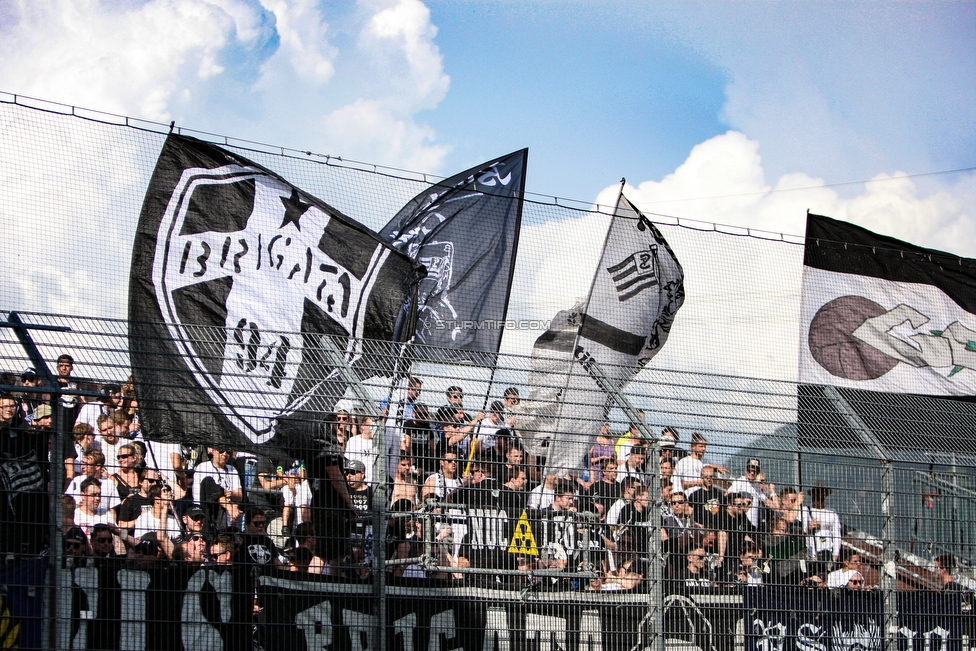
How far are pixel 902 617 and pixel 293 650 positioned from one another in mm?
4470

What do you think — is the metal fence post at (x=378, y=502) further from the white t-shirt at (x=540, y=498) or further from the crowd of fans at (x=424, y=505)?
the white t-shirt at (x=540, y=498)

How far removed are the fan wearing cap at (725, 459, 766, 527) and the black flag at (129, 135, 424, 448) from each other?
2681 mm

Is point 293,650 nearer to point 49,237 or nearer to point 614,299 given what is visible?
point 49,237

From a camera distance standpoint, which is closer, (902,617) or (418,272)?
(902,617)

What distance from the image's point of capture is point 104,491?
5711 mm

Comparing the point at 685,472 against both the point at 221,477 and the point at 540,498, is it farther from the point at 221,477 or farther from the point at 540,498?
the point at 221,477

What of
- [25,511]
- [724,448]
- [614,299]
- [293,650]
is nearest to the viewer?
[25,511]

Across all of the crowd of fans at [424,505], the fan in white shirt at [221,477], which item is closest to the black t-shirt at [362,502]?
the crowd of fans at [424,505]

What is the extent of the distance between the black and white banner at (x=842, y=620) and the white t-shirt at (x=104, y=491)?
4.12 metres

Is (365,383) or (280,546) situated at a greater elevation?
(365,383)

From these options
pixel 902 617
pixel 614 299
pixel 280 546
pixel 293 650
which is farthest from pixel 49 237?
pixel 902 617

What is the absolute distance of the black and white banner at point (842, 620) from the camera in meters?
7.14

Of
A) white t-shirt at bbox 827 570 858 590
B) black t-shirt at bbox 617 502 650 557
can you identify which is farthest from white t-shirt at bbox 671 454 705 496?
white t-shirt at bbox 827 570 858 590

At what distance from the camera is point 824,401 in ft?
26.8
